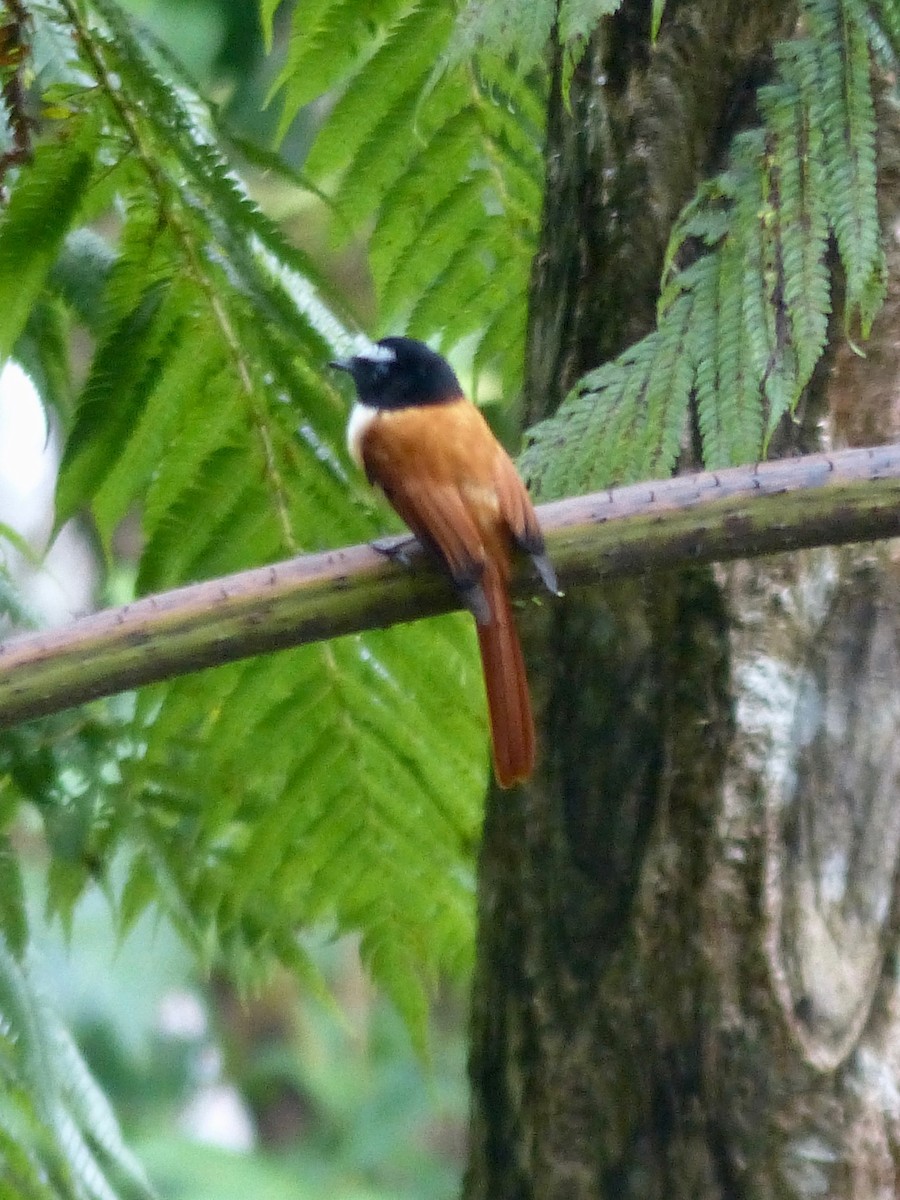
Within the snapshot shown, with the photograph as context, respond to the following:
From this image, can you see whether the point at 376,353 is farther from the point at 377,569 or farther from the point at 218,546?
the point at 377,569

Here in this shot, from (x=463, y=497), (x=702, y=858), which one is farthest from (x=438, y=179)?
(x=702, y=858)

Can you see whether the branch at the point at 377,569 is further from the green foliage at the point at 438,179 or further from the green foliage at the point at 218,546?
the green foliage at the point at 438,179

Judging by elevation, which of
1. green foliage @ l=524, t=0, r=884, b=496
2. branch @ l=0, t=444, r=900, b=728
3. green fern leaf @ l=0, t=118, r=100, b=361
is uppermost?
green fern leaf @ l=0, t=118, r=100, b=361

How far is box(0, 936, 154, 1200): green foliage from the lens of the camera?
1787 mm

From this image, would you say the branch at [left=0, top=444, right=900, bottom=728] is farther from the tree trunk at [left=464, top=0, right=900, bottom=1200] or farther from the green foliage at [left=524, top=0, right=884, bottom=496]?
the tree trunk at [left=464, top=0, right=900, bottom=1200]

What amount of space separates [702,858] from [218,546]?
0.83 meters

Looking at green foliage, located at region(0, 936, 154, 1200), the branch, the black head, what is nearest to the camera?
the branch

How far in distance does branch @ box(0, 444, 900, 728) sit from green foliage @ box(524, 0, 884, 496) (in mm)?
221

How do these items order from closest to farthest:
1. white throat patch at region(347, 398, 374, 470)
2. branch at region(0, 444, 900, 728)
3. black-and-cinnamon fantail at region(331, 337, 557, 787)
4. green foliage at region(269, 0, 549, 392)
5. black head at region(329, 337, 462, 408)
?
branch at region(0, 444, 900, 728) → black-and-cinnamon fantail at region(331, 337, 557, 787) → white throat patch at region(347, 398, 374, 470) → black head at region(329, 337, 462, 408) → green foliage at region(269, 0, 549, 392)

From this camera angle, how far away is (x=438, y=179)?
2.23m

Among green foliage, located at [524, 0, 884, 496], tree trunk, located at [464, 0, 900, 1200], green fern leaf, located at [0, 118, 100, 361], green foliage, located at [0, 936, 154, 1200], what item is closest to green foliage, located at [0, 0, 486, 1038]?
green fern leaf, located at [0, 118, 100, 361]

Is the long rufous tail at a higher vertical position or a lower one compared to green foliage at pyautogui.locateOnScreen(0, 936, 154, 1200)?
higher

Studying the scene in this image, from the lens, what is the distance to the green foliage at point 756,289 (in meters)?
1.46

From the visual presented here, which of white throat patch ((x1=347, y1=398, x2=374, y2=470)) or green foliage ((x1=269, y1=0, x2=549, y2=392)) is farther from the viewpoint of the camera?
green foliage ((x1=269, y1=0, x2=549, y2=392))
